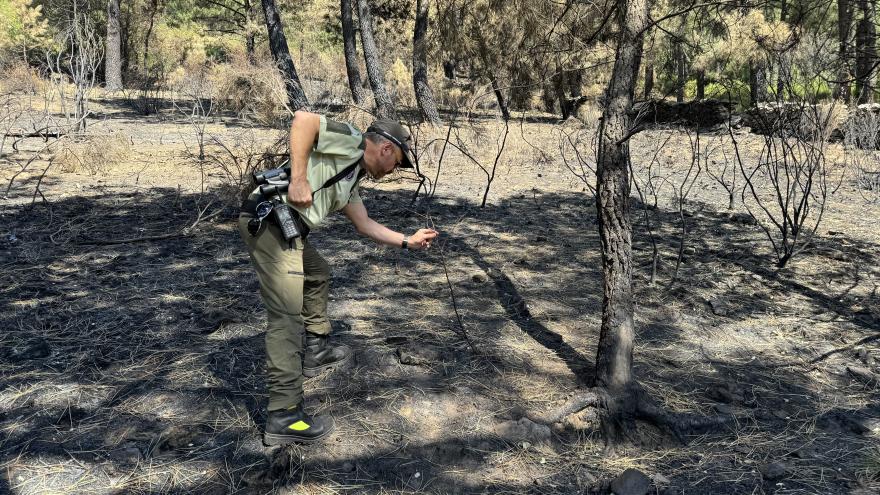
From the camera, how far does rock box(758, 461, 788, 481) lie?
8.87 feet

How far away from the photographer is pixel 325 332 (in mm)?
3361

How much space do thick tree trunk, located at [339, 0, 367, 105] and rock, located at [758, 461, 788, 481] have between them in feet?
35.6

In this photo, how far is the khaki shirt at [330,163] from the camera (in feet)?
8.57

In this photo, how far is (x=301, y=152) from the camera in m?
2.54

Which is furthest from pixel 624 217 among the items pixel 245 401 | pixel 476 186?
pixel 476 186

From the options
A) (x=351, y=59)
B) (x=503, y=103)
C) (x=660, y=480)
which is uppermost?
(x=351, y=59)

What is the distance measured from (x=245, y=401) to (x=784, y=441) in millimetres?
2460

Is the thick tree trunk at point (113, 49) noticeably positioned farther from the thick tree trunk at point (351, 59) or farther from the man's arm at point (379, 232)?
the man's arm at point (379, 232)

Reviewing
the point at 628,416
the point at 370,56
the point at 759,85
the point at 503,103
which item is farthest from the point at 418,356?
→ the point at 503,103

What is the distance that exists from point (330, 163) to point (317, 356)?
113cm

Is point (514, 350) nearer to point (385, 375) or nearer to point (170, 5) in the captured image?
point (385, 375)

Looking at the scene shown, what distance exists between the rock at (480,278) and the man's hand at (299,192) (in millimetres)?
2340

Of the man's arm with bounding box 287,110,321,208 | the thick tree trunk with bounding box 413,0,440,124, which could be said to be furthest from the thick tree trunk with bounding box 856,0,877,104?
the thick tree trunk with bounding box 413,0,440,124

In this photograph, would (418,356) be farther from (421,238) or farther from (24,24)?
(24,24)
